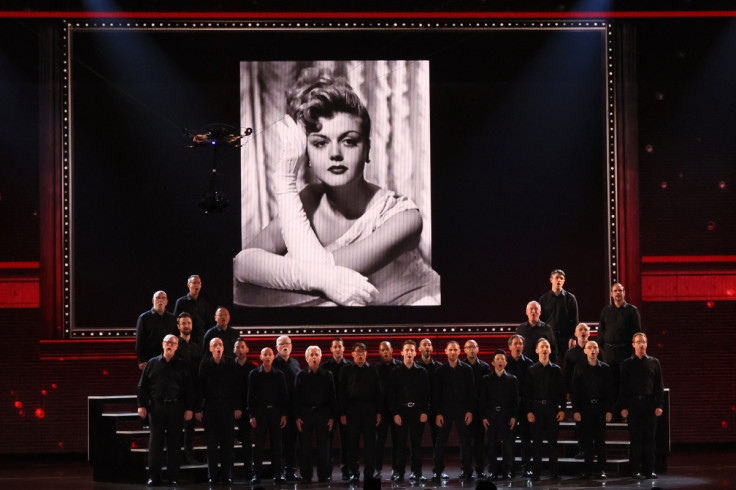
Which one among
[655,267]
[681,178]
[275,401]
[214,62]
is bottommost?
[275,401]

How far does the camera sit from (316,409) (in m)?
10.1

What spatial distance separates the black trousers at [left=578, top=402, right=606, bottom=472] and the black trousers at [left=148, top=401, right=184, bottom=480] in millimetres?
3943

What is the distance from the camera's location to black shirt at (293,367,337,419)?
33.0 ft

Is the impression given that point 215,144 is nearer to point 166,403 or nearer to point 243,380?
point 243,380

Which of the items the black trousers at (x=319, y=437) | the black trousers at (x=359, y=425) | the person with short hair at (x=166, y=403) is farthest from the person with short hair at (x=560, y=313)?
the person with short hair at (x=166, y=403)

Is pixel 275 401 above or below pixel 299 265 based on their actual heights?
below

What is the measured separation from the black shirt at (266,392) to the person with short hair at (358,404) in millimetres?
579

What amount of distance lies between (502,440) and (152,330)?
3.70 meters

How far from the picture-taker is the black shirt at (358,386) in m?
Answer: 10.1

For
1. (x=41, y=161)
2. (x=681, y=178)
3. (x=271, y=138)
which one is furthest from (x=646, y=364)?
(x=41, y=161)

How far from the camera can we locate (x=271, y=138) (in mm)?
11977

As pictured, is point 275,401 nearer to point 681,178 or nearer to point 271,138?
point 271,138

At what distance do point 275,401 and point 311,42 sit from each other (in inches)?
175

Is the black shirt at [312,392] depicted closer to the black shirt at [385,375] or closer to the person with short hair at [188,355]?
the black shirt at [385,375]
